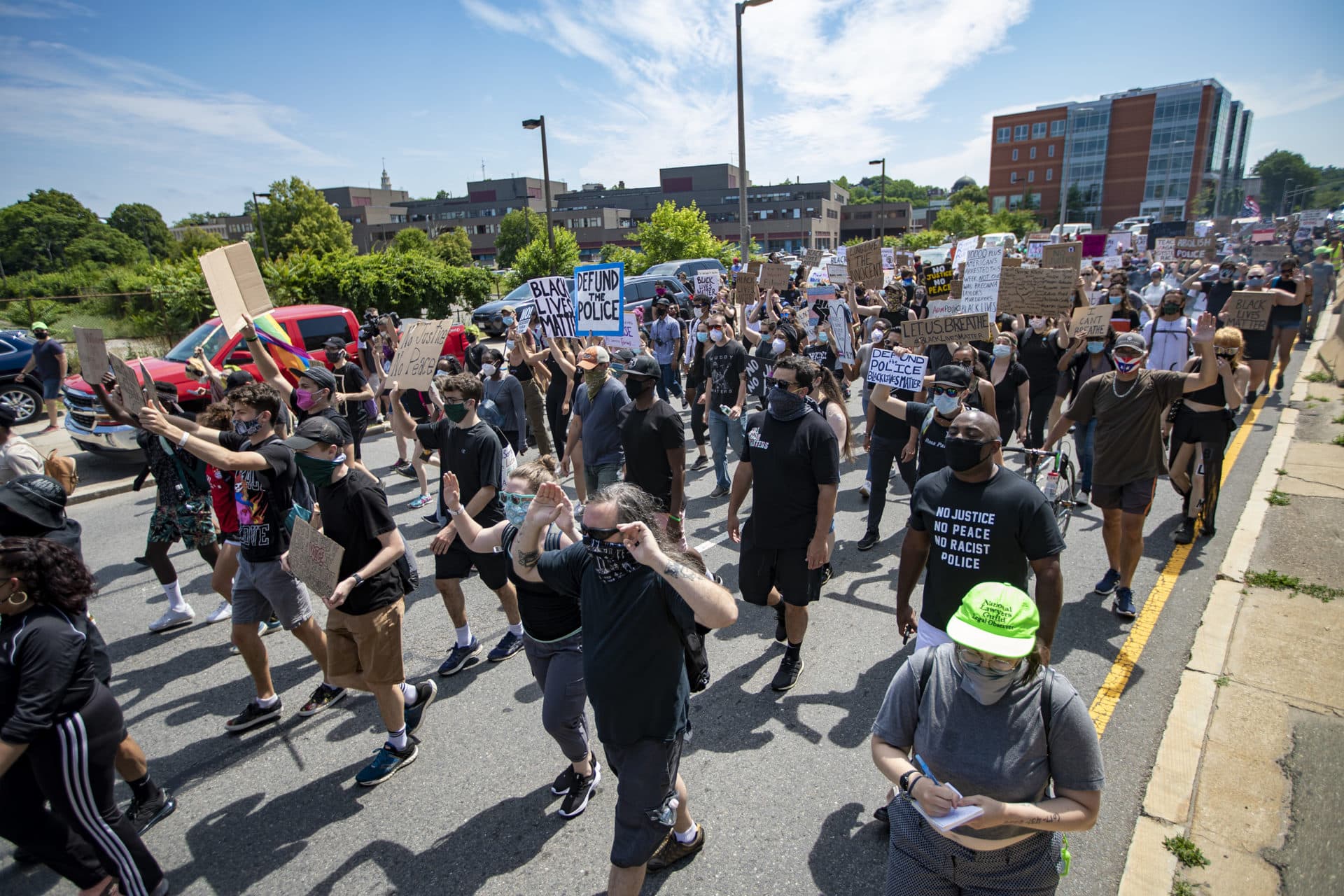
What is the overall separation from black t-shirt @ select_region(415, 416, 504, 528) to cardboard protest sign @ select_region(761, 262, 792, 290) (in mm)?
9299

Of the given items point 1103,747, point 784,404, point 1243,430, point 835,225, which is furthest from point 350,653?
point 835,225

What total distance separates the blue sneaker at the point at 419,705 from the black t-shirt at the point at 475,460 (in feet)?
3.54

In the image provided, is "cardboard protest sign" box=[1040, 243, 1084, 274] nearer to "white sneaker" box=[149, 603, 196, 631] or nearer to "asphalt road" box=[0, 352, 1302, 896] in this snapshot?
"asphalt road" box=[0, 352, 1302, 896]

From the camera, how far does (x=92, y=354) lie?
4.75 meters

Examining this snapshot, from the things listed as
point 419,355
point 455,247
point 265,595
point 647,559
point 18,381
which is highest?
point 455,247

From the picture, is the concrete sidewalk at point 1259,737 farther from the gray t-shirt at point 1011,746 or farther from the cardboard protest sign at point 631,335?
the cardboard protest sign at point 631,335

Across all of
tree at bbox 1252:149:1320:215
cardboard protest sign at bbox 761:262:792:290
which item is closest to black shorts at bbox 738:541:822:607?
cardboard protest sign at bbox 761:262:792:290

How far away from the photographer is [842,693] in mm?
4457

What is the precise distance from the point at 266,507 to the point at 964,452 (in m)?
3.87

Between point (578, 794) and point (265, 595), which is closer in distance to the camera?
point (578, 794)

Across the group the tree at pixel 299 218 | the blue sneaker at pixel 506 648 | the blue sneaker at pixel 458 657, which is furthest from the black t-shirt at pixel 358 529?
the tree at pixel 299 218

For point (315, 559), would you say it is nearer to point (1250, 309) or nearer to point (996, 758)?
point (996, 758)

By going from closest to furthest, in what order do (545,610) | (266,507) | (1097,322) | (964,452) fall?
1. (964,452)
2. (545,610)
3. (266,507)
4. (1097,322)

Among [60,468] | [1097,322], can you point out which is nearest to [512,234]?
[1097,322]
